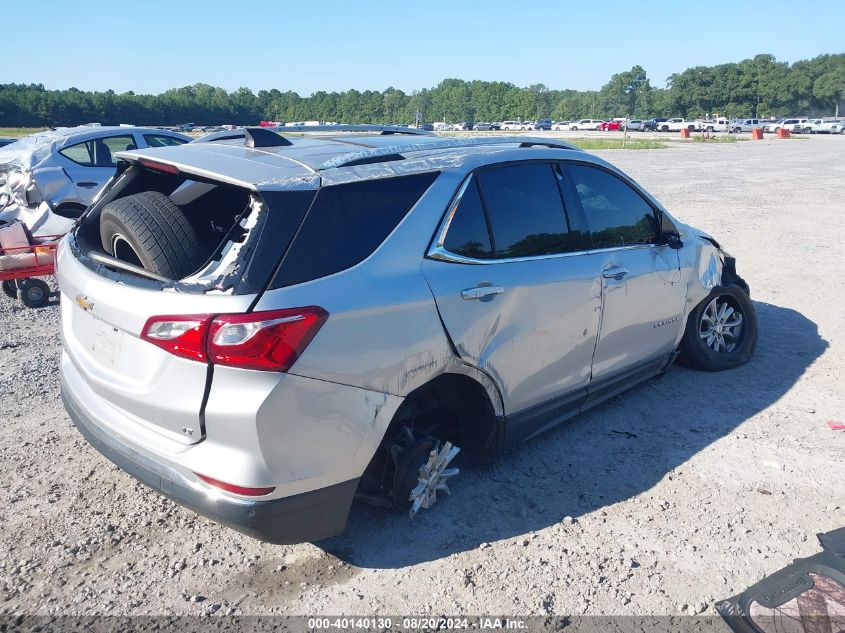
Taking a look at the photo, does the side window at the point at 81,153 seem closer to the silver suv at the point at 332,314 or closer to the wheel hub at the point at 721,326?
the silver suv at the point at 332,314

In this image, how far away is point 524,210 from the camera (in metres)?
3.92

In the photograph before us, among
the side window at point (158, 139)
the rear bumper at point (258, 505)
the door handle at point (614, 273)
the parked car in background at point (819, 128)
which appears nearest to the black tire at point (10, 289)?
the side window at point (158, 139)

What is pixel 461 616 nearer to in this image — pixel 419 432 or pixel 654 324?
pixel 419 432

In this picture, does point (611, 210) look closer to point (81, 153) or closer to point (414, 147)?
point (414, 147)

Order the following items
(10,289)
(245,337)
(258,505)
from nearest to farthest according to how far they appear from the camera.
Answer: (245,337) → (258,505) → (10,289)

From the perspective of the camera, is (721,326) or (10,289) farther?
(10,289)

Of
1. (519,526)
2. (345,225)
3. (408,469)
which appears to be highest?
(345,225)

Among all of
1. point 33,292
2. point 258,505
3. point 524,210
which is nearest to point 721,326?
point 524,210

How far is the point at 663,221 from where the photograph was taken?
494 centimetres

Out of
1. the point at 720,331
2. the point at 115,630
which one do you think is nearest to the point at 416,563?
the point at 115,630

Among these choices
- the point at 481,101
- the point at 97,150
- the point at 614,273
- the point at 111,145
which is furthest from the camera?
the point at 481,101

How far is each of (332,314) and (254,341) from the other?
1.09 feet

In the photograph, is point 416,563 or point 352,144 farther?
point 352,144

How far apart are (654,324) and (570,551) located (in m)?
1.94
